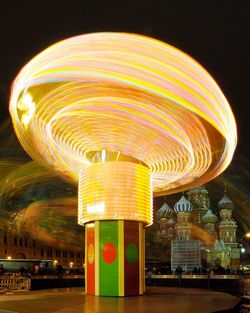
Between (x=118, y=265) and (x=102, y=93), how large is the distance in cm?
658

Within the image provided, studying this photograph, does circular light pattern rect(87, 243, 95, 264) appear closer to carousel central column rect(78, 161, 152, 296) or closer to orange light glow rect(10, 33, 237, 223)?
carousel central column rect(78, 161, 152, 296)

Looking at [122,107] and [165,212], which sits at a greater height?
[122,107]

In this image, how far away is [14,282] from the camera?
1019 inches

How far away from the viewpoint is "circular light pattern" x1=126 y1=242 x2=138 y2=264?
18.3 metres

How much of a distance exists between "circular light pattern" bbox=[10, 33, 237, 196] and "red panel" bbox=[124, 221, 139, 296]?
2.85 metres

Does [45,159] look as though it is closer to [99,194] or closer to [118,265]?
[99,194]

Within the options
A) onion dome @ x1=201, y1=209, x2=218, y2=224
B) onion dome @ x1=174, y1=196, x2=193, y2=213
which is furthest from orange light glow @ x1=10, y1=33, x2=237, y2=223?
onion dome @ x1=201, y1=209, x2=218, y2=224

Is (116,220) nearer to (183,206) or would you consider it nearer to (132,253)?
(132,253)

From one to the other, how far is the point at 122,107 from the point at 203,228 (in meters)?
87.0

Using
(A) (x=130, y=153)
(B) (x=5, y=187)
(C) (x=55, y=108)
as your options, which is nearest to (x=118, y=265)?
(A) (x=130, y=153)

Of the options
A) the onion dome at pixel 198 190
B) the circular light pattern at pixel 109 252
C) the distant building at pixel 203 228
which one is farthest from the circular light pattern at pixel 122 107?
the onion dome at pixel 198 190

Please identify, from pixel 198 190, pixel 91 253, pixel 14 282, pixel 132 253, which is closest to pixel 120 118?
pixel 132 253

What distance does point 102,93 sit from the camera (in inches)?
625

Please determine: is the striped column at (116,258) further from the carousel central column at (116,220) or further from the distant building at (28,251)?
the distant building at (28,251)
